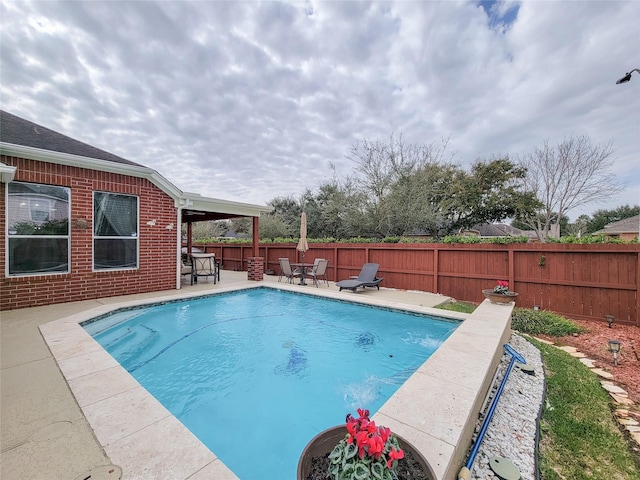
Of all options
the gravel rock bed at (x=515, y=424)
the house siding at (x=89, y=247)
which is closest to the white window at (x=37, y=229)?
the house siding at (x=89, y=247)

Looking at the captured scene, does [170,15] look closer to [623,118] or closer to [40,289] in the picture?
[40,289]

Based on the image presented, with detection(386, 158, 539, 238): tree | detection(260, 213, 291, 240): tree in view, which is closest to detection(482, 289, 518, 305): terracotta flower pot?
detection(386, 158, 539, 238): tree

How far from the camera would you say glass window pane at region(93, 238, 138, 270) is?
288 inches

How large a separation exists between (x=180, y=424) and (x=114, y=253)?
697cm

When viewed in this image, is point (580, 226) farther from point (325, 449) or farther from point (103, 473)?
point (103, 473)

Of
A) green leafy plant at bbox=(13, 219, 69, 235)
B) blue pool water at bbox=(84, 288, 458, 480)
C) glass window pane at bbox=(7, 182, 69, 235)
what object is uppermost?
glass window pane at bbox=(7, 182, 69, 235)

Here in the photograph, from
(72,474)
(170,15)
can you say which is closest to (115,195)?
(170,15)

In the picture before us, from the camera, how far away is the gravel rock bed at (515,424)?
7.52ft

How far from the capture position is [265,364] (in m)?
4.48

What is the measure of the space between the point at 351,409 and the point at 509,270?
21.4 feet

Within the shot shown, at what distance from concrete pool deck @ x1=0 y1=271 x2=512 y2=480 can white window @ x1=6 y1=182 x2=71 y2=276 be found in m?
2.88

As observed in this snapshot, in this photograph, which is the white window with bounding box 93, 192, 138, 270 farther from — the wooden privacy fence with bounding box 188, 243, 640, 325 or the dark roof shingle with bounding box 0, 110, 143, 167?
the wooden privacy fence with bounding box 188, 243, 640, 325

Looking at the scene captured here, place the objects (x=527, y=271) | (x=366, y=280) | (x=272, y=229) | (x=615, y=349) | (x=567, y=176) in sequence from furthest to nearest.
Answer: (x=272, y=229)
(x=567, y=176)
(x=366, y=280)
(x=527, y=271)
(x=615, y=349)

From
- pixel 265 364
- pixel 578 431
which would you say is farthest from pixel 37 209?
pixel 578 431
